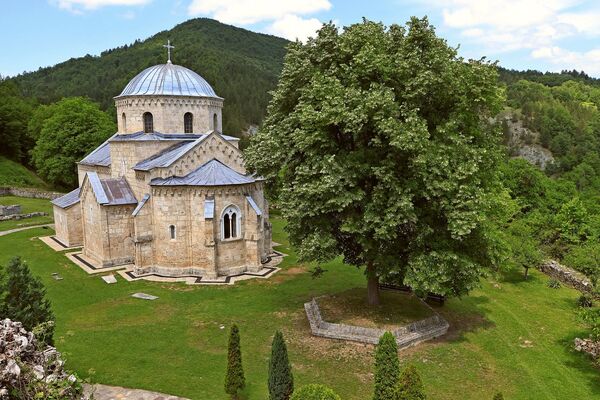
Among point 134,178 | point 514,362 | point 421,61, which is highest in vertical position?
point 421,61

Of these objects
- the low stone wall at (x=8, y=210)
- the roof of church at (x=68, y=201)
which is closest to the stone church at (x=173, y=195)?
the roof of church at (x=68, y=201)

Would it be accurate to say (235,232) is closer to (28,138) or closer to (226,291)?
(226,291)

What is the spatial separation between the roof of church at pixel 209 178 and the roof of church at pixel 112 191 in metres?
3.24

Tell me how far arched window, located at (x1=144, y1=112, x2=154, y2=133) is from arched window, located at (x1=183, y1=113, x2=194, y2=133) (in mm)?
2276

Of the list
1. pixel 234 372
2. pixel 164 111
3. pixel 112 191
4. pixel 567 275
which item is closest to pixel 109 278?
pixel 112 191

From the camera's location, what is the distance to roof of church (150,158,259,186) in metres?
27.7

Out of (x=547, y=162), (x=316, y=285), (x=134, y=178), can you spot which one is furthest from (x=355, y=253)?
(x=547, y=162)

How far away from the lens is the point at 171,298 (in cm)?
2458

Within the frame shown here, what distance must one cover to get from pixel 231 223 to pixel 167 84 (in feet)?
37.8

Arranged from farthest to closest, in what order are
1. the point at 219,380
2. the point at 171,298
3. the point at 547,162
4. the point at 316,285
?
the point at 547,162 → the point at 316,285 → the point at 171,298 → the point at 219,380

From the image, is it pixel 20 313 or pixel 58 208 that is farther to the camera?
pixel 58 208

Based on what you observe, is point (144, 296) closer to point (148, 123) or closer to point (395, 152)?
point (148, 123)

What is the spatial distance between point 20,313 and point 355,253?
13.0m

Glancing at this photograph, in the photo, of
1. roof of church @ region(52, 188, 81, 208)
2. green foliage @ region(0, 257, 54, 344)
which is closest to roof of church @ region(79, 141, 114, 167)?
roof of church @ region(52, 188, 81, 208)
